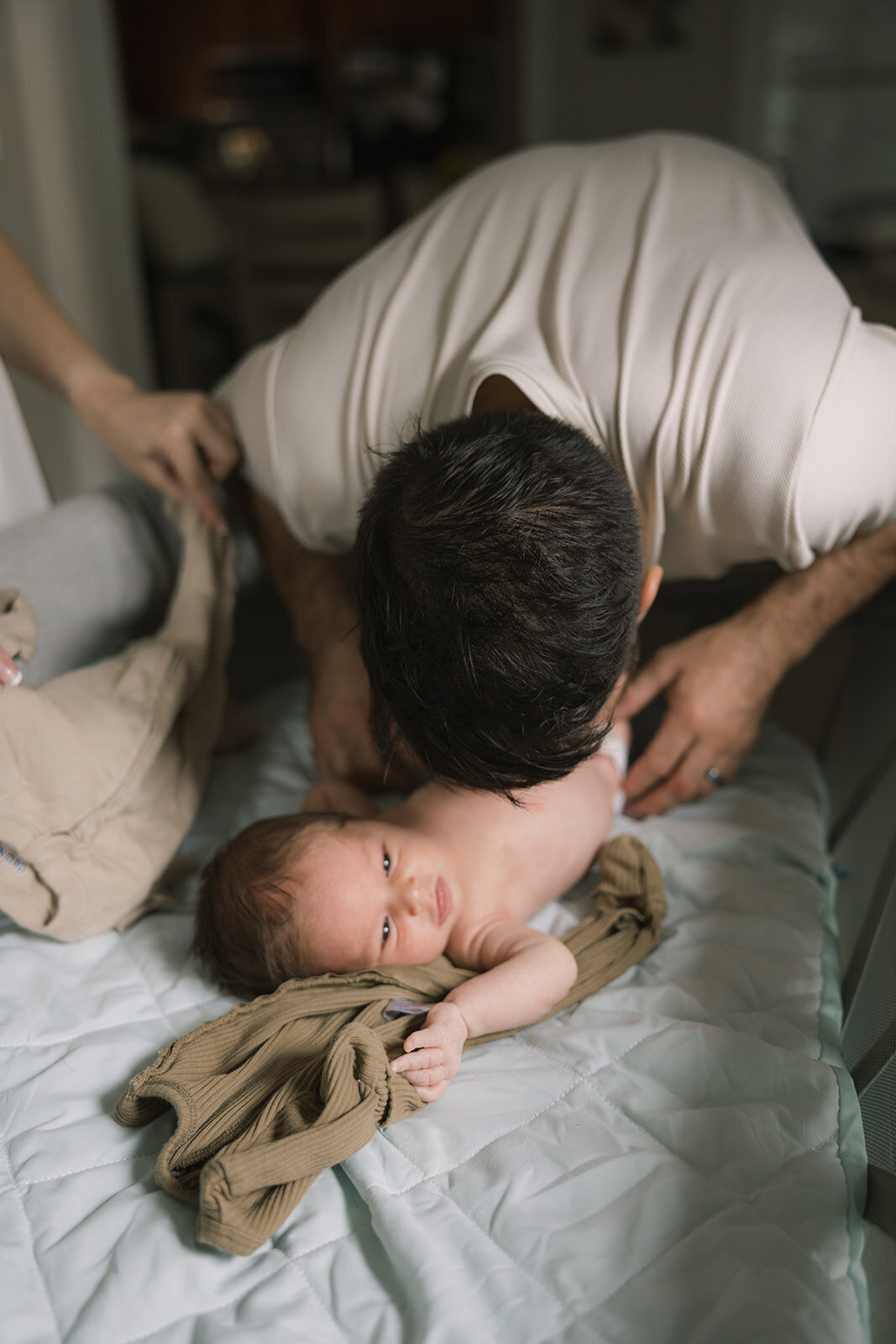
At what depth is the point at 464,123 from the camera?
521 cm

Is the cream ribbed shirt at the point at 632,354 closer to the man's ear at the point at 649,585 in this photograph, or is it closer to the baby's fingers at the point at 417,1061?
the man's ear at the point at 649,585

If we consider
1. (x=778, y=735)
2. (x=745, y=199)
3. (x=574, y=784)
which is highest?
(x=745, y=199)

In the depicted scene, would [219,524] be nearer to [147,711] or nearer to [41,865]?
[147,711]

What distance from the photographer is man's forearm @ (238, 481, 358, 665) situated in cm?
118

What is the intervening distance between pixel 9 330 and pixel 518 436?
2.39 ft

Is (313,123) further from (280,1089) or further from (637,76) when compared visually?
(280,1089)

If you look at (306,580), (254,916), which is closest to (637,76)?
(306,580)

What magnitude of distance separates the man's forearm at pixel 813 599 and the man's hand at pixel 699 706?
1 centimetres

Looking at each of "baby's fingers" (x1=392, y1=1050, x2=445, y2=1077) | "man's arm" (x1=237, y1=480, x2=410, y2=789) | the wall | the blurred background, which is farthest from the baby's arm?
the wall

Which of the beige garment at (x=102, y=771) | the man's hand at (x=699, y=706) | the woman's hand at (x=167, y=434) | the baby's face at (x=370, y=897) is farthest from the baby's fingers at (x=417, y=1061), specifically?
the woman's hand at (x=167, y=434)

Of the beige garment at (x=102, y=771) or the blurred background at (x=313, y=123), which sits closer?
the beige garment at (x=102, y=771)

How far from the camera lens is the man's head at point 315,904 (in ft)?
2.66

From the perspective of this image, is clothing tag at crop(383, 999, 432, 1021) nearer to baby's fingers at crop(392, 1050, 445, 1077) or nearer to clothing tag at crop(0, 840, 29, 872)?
baby's fingers at crop(392, 1050, 445, 1077)

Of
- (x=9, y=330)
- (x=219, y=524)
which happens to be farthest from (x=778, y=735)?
(x=9, y=330)
